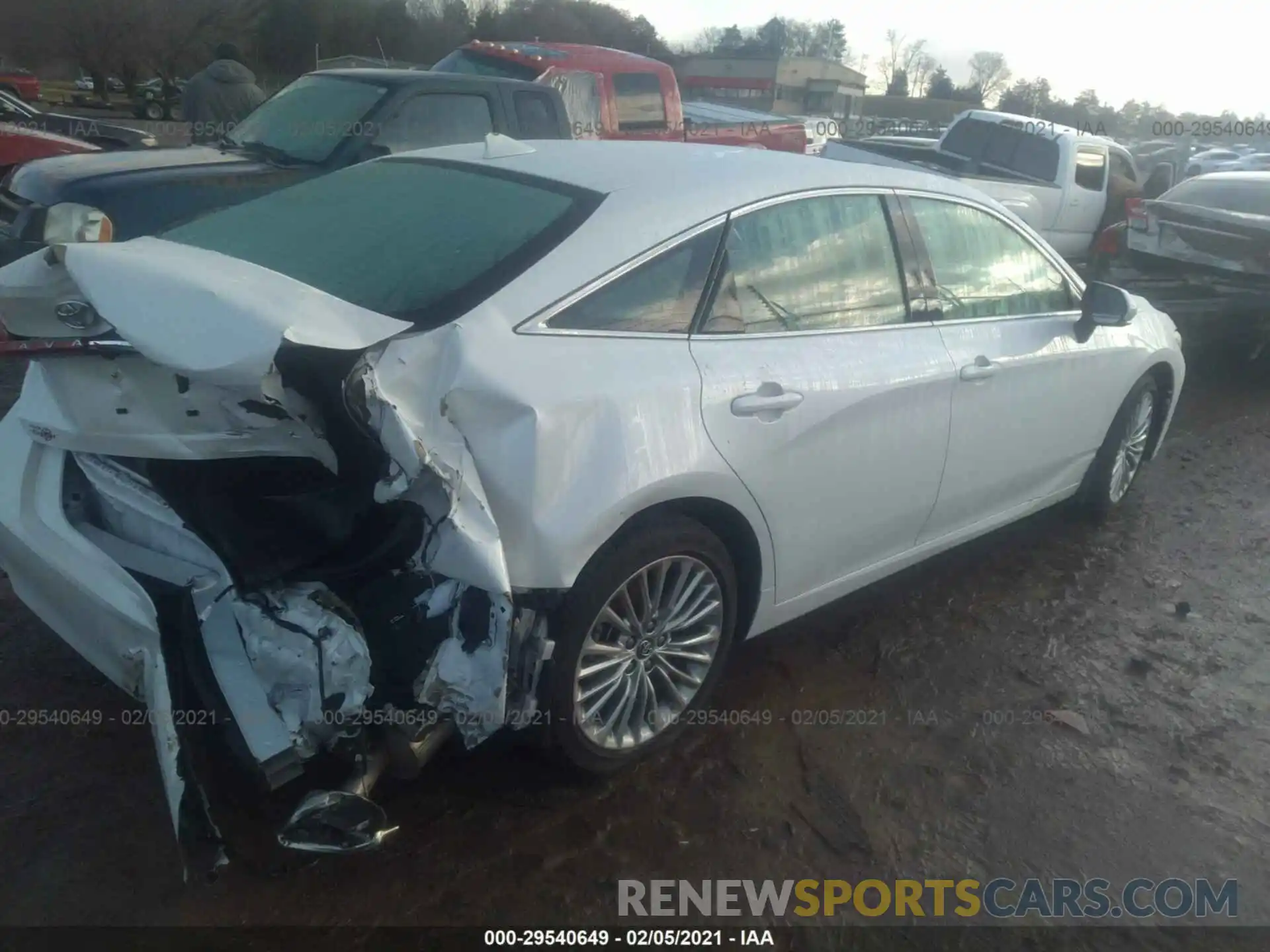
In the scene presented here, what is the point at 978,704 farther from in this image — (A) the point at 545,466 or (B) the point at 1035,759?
(A) the point at 545,466

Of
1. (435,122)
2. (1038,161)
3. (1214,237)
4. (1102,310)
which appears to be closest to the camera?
(1102,310)

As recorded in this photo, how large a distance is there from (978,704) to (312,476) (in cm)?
238

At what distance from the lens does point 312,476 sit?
2697 mm

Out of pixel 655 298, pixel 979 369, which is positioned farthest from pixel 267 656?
pixel 979 369

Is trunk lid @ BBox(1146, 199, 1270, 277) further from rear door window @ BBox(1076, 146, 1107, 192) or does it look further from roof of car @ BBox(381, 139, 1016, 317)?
roof of car @ BBox(381, 139, 1016, 317)

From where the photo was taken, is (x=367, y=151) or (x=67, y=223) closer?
(x=67, y=223)

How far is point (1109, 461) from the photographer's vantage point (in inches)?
193

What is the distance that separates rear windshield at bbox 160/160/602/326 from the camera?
2.67m

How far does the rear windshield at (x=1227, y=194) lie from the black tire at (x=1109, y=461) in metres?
5.74

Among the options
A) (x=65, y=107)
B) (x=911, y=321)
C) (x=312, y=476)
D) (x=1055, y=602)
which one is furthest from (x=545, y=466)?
(x=65, y=107)

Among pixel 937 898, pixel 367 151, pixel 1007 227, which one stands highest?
pixel 1007 227

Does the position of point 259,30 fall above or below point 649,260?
below

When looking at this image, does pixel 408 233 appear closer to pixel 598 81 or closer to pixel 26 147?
pixel 26 147

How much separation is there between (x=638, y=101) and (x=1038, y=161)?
4.61 m
